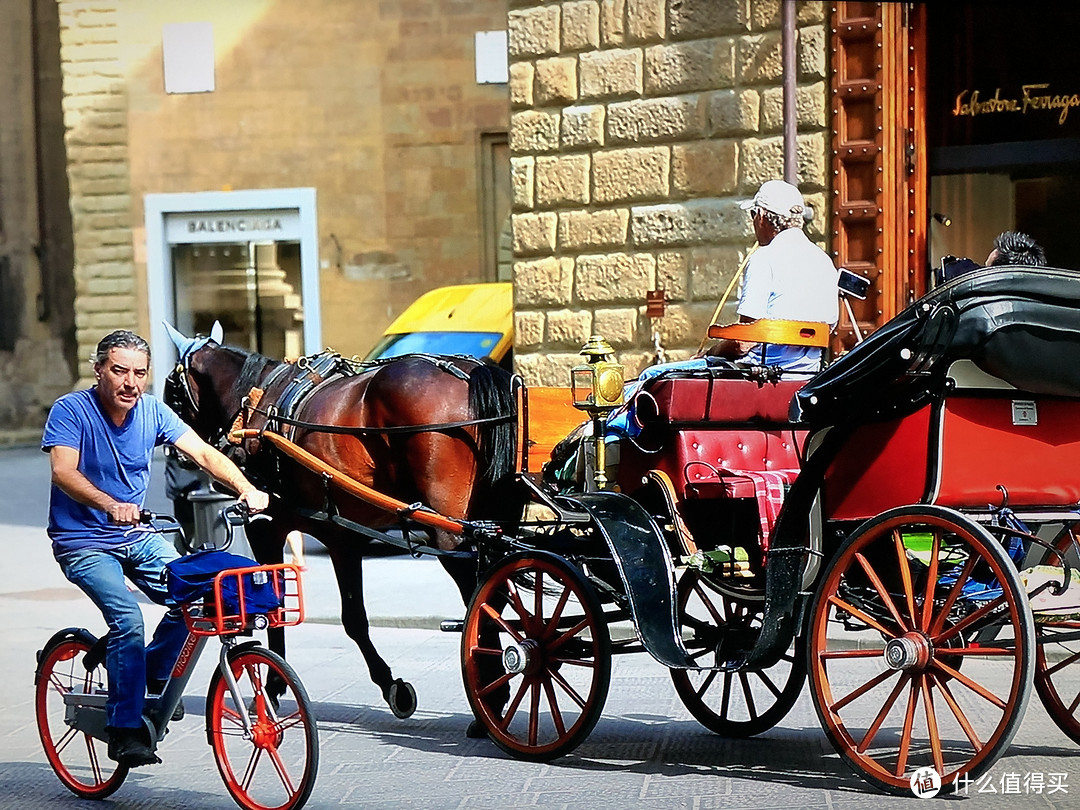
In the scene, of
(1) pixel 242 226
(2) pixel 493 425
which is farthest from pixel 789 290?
(1) pixel 242 226

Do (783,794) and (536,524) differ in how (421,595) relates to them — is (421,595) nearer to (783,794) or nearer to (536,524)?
(536,524)

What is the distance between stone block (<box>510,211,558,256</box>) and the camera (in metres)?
12.4

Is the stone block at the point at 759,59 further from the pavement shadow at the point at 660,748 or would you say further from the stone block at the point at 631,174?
the pavement shadow at the point at 660,748

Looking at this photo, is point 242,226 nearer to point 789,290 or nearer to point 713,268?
point 713,268

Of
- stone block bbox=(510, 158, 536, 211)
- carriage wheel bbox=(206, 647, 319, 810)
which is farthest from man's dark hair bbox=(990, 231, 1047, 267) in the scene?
carriage wheel bbox=(206, 647, 319, 810)

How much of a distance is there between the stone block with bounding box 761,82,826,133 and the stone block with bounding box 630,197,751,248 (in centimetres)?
59

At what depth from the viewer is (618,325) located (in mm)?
12000

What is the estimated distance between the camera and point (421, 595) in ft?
35.1

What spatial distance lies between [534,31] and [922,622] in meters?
8.02

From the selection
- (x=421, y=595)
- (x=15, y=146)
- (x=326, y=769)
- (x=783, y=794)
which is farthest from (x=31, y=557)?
(x=15, y=146)

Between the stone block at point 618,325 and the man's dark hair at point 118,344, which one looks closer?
the man's dark hair at point 118,344

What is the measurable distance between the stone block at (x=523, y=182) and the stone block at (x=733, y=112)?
149 cm

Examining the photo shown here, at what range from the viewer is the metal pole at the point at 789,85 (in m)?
11.1

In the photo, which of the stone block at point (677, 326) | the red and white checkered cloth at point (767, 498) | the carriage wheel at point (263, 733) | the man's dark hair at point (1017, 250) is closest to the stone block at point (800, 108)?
the stone block at point (677, 326)
